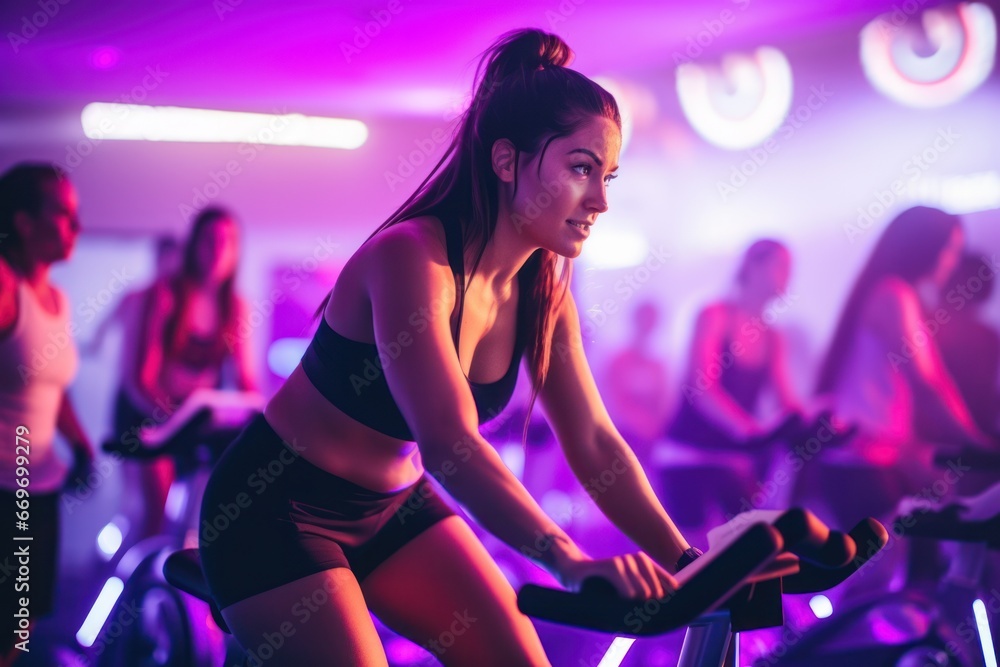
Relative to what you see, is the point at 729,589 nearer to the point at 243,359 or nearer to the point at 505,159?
the point at 505,159

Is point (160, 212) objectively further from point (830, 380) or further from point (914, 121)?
point (914, 121)

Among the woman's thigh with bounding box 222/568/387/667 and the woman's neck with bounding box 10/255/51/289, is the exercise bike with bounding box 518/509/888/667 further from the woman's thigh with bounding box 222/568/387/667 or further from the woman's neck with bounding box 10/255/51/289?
the woman's neck with bounding box 10/255/51/289

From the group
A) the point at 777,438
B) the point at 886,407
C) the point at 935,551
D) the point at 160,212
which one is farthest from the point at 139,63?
the point at 935,551

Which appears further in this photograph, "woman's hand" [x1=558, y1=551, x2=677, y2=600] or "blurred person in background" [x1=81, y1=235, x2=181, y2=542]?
"blurred person in background" [x1=81, y1=235, x2=181, y2=542]

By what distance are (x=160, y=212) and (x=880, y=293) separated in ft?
12.8

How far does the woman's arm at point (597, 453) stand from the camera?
1257 millimetres

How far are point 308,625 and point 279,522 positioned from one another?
0.47 feet

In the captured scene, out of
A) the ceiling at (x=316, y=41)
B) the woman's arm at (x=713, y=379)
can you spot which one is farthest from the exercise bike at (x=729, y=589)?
the ceiling at (x=316, y=41)

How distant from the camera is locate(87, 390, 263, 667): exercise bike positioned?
276 cm

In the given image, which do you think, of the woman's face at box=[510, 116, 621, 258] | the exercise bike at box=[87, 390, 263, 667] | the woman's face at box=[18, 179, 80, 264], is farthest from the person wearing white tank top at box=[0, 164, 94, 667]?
the woman's face at box=[510, 116, 621, 258]

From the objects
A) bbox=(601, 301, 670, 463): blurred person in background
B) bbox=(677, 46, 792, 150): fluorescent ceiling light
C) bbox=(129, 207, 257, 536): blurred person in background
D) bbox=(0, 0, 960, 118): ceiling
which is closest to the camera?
bbox=(129, 207, 257, 536): blurred person in background

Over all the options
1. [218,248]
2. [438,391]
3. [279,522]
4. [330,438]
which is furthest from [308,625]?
[218,248]

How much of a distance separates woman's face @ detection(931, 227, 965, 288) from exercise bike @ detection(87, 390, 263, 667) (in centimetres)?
294

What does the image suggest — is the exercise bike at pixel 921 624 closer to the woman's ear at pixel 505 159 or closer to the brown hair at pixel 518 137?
the brown hair at pixel 518 137
